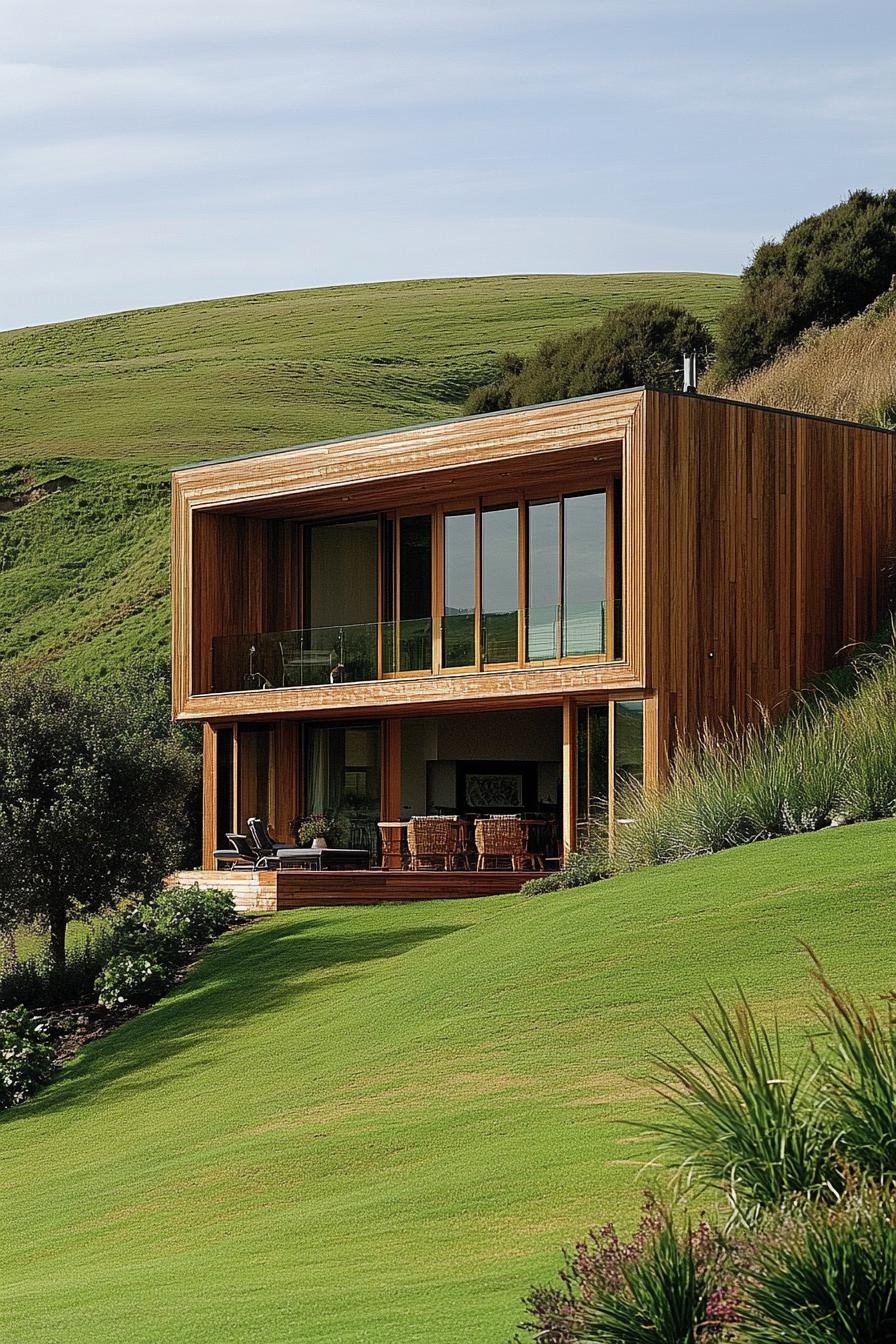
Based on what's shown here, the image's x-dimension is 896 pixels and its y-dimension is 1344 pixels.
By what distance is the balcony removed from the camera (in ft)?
76.1

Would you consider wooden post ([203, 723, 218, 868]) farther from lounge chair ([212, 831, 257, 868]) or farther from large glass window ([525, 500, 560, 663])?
large glass window ([525, 500, 560, 663])

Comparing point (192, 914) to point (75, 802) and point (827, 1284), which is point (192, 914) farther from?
point (827, 1284)

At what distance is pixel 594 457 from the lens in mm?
23375

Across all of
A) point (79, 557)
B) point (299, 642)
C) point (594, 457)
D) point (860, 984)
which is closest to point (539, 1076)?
point (860, 984)

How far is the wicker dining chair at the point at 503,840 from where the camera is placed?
2367 cm

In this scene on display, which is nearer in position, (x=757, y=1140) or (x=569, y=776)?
(x=757, y=1140)

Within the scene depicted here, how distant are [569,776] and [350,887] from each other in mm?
3111

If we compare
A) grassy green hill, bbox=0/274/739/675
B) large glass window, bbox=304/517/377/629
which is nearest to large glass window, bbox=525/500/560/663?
large glass window, bbox=304/517/377/629

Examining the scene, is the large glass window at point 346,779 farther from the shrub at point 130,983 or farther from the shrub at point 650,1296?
the shrub at point 650,1296

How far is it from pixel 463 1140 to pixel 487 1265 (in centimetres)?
227

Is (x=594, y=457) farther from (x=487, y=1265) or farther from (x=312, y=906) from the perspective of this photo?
(x=487, y=1265)

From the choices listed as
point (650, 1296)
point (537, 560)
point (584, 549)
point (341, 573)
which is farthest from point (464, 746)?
point (650, 1296)

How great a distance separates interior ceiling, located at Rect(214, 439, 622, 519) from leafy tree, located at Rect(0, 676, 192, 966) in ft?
18.1

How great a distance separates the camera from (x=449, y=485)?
25422 mm
